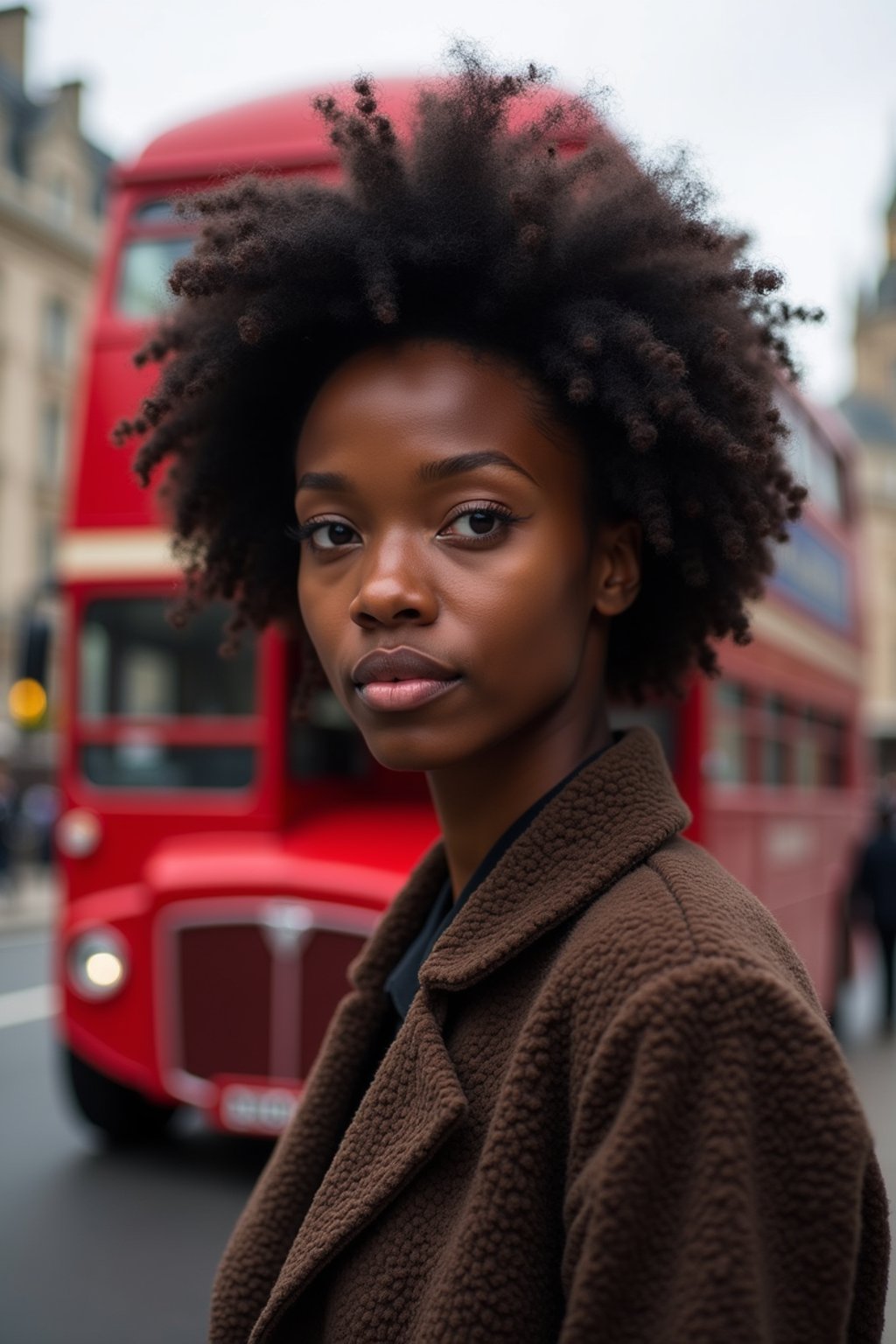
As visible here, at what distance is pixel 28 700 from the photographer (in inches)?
227

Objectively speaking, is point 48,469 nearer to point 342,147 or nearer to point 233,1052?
point 233,1052

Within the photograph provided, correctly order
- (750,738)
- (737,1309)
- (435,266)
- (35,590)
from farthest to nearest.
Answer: (750,738), (35,590), (435,266), (737,1309)

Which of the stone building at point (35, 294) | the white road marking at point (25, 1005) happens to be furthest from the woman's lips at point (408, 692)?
the stone building at point (35, 294)

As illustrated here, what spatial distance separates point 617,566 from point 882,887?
8.37 metres

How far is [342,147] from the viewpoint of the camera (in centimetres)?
158

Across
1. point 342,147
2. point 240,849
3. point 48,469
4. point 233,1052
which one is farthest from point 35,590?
point 48,469

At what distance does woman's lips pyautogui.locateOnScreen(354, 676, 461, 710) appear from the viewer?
134cm

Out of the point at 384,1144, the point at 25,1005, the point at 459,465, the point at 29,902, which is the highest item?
the point at 459,465

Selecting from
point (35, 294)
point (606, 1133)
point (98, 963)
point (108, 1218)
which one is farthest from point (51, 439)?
point (606, 1133)

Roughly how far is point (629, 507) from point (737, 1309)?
838 mm

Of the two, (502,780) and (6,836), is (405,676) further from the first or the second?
(6,836)

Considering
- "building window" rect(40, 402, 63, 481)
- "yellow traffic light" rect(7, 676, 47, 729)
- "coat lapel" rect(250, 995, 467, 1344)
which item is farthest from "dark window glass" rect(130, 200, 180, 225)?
"building window" rect(40, 402, 63, 481)

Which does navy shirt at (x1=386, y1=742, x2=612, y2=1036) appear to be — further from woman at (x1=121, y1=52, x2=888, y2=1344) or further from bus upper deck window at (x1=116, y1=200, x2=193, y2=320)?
bus upper deck window at (x1=116, y1=200, x2=193, y2=320)

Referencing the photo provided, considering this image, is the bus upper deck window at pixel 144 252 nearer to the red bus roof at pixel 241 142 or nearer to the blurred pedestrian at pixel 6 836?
the red bus roof at pixel 241 142
